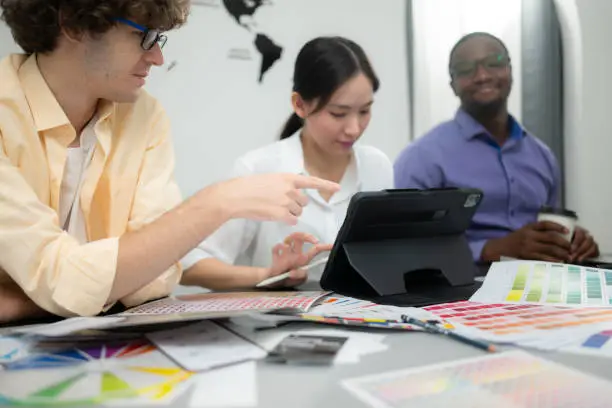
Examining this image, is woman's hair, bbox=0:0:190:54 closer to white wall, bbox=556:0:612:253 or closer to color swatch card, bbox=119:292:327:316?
color swatch card, bbox=119:292:327:316

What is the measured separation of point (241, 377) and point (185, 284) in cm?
89

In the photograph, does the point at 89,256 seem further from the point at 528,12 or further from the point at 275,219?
the point at 528,12

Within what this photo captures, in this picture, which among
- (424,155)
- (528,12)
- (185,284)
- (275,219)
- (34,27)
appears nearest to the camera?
(275,219)

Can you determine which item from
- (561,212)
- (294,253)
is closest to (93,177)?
(294,253)

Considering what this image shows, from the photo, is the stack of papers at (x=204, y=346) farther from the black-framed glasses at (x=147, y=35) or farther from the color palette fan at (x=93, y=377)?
the black-framed glasses at (x=147, y=35)

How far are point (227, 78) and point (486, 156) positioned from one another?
83 cm

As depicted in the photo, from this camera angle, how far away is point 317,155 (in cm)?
155

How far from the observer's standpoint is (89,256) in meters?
0.76

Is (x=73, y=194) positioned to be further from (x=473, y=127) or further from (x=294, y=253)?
(x=473, y=127)

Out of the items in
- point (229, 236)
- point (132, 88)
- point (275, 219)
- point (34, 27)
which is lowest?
point (229, 236)

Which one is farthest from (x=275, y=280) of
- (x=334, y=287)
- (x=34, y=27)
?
(x=34, y=27)

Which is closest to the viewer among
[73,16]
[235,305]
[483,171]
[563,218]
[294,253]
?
[235,305]

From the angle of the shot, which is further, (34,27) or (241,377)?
(34,27)

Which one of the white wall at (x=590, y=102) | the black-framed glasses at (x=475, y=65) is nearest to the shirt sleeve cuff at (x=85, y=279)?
the black-framed glasses at (x=475, y=65)
